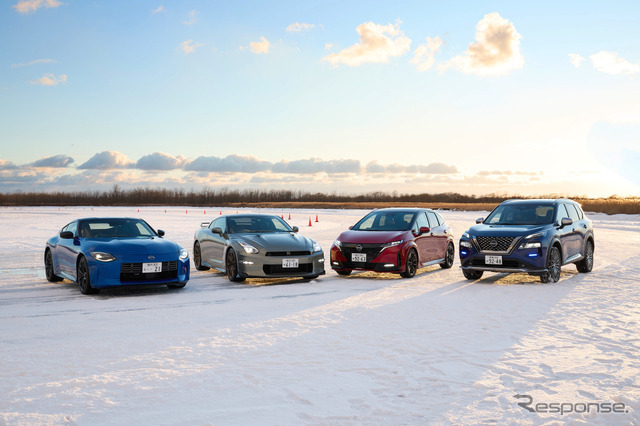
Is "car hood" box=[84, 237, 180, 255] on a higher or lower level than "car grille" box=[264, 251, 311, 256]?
higher

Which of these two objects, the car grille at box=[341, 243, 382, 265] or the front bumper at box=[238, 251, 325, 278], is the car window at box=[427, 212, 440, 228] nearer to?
the car grille at box=[341, 243, 382, 265]

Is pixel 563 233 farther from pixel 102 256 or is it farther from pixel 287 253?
pixel 102 256

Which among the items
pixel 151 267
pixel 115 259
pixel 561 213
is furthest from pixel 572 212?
pixel 115 259

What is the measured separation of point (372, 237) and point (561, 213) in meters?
4.62

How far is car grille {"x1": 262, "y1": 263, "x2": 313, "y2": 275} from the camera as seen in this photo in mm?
12234

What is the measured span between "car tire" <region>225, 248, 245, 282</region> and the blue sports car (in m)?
1.35

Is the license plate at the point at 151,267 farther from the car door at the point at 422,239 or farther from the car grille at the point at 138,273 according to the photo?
the car door at the point at 422,239

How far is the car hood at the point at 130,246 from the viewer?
1089 centimetres

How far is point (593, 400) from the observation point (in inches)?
201

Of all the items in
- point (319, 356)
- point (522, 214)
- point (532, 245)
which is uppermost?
point (522, 214)

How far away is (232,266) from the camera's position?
1279 centimetres

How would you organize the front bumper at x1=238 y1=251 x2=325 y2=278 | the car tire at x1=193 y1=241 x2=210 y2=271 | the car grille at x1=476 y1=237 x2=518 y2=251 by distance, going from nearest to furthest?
1. the front bumper at x1=238 y1=251 x2=325 y2=278
2. the car grille at x1=476 y1=237 x2=518 y2=251
3. the car tire at x1=193 y1=241 x2=210 y2=271

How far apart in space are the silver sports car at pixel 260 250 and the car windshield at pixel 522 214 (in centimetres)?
460

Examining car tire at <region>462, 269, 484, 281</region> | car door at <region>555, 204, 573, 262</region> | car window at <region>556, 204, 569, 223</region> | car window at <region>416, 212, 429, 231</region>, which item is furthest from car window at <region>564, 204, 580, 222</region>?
car window at <region>416, 212, 429, 231</region>
